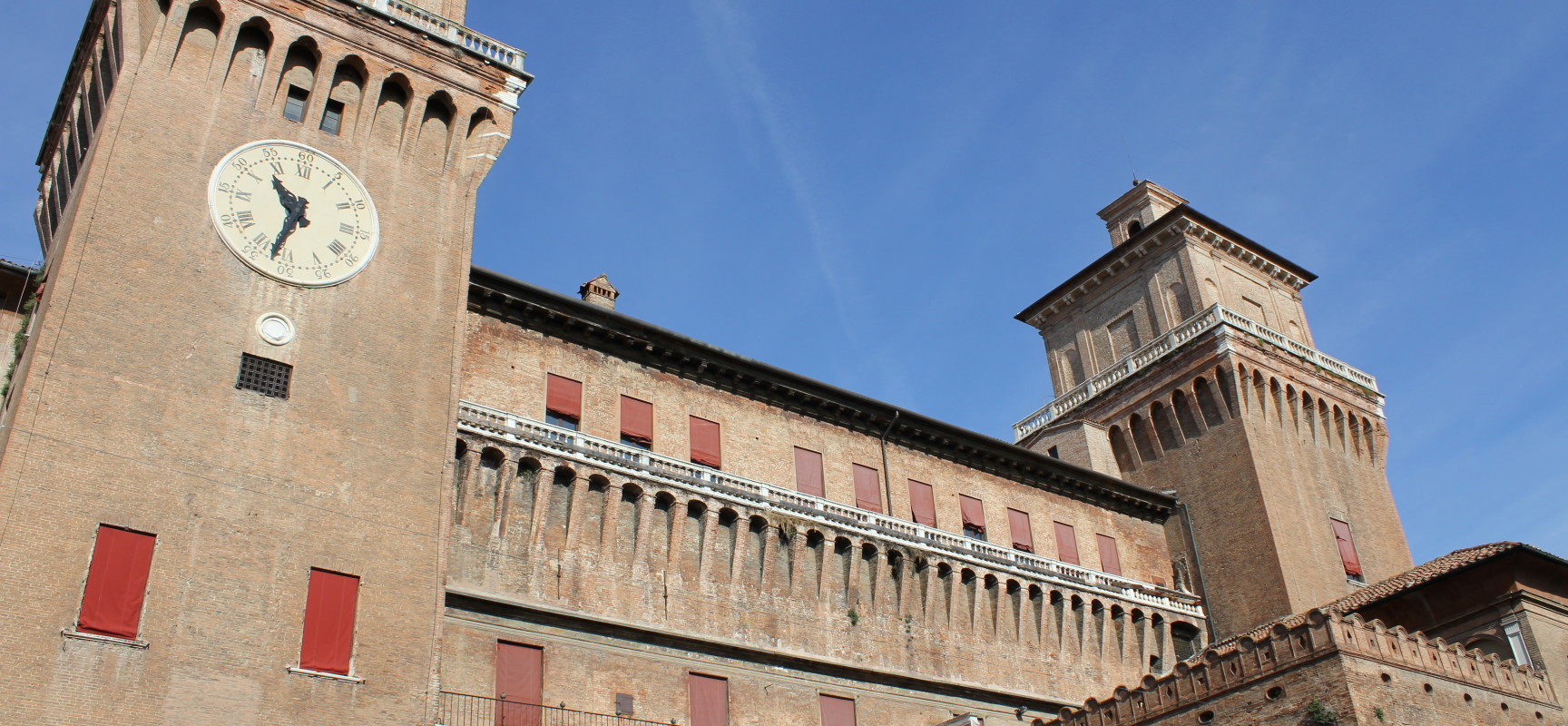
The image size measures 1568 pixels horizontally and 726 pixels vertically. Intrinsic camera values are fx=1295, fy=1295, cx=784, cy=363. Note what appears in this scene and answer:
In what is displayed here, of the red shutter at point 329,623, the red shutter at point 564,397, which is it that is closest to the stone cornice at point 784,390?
the red shutter at point 564,397

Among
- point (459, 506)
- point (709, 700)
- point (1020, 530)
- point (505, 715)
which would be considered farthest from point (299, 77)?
point (1020, 530)

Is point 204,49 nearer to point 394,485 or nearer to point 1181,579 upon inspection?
point 394,485

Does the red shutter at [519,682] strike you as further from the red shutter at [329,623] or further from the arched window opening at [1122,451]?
the arched window opening at [1122,451]

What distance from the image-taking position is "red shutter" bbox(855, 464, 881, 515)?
1188 inches

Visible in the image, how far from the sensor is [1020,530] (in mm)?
33375

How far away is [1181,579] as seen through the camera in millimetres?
36531

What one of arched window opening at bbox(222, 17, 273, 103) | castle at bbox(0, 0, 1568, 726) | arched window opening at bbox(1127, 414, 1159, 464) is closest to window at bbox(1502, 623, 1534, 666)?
castle at bbox(0, 0, 1568, 726)

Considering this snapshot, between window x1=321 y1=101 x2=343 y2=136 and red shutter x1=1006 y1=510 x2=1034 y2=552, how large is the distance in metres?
18.7

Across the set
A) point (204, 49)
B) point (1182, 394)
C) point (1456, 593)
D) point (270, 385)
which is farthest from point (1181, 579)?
point (204, 49)

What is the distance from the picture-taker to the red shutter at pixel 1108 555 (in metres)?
34.9

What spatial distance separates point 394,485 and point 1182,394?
25.3 m

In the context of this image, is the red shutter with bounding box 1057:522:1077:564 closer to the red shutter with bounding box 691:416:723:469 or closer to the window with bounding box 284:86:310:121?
the red shutter with bounding box 691:416:723:469

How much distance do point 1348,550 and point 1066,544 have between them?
8.96m

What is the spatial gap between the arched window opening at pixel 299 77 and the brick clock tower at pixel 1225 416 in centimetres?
2503
